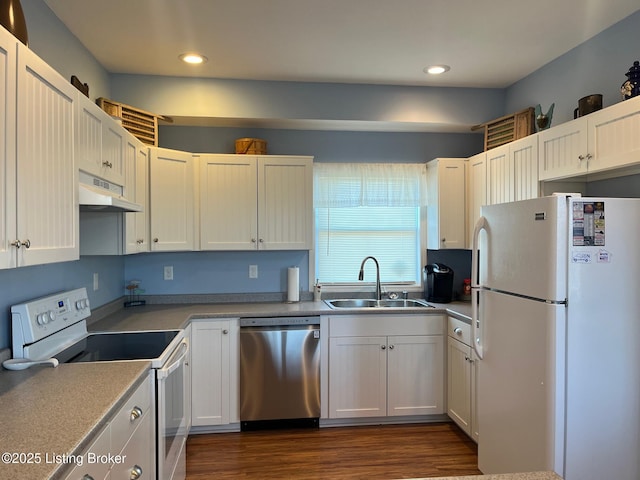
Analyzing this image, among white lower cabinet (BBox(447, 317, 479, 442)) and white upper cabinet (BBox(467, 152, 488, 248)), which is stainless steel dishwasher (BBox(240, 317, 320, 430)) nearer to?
white lower cabinet (BBox(447, 317, 479, 442))

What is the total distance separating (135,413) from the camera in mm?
1645

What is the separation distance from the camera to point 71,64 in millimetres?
2516

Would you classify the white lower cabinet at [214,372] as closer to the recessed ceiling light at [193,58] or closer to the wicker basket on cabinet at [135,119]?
the wicker basket on cabinet at [135,119]

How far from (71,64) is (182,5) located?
831 millimetres

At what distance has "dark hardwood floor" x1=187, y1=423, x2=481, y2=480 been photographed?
102 inches

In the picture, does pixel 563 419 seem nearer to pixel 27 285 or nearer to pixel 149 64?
pixel 27 285

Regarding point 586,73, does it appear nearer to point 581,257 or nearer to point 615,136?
point 615,136

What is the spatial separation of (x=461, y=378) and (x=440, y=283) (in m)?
0.83

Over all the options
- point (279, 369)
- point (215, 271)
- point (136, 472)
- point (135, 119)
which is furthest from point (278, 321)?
point (135, 119)

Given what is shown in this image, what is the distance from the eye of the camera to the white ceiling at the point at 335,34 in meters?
2.26

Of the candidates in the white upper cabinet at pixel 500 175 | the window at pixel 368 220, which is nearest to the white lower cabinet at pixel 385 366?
the window at pixel 368 220

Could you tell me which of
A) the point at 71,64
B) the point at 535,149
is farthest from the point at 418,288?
the point at 71,64

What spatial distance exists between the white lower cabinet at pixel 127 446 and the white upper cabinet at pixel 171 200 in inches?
57.3

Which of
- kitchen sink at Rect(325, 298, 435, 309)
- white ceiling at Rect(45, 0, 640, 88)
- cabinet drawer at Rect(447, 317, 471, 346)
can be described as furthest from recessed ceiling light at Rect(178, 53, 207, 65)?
cabinet drawer at Rect(447, 317, 471, 346)
